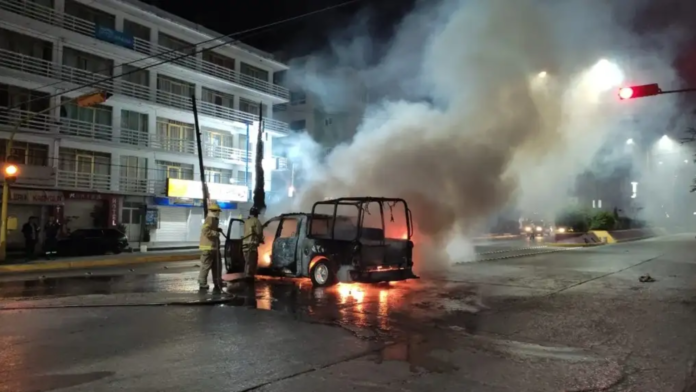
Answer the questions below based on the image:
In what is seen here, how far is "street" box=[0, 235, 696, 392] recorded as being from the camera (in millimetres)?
5027

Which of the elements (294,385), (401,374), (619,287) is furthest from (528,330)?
(619,287)

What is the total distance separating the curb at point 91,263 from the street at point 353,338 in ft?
21.5

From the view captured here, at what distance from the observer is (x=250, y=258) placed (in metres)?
12.2

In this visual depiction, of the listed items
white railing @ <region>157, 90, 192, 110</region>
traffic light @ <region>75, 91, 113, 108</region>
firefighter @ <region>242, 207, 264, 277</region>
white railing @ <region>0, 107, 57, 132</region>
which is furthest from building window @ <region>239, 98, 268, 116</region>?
firefighter @ <region>242, 207, 264, 277</region>

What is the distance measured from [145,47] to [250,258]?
78.5 feet

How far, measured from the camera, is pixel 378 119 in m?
20.5

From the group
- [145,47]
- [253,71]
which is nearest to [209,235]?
[145,47]

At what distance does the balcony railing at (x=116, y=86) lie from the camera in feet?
84.7

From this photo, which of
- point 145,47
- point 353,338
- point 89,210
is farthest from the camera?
point 145,47

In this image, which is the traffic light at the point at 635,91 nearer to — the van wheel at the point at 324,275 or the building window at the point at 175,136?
the van wheel at the point at 324,275

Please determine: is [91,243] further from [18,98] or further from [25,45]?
[25,45]

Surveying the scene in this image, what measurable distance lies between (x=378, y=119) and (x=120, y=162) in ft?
58.8

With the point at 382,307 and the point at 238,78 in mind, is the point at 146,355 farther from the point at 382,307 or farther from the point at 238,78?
the point at 238,78

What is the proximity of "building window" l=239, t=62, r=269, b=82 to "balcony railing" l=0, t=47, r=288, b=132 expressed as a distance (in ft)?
10.1
